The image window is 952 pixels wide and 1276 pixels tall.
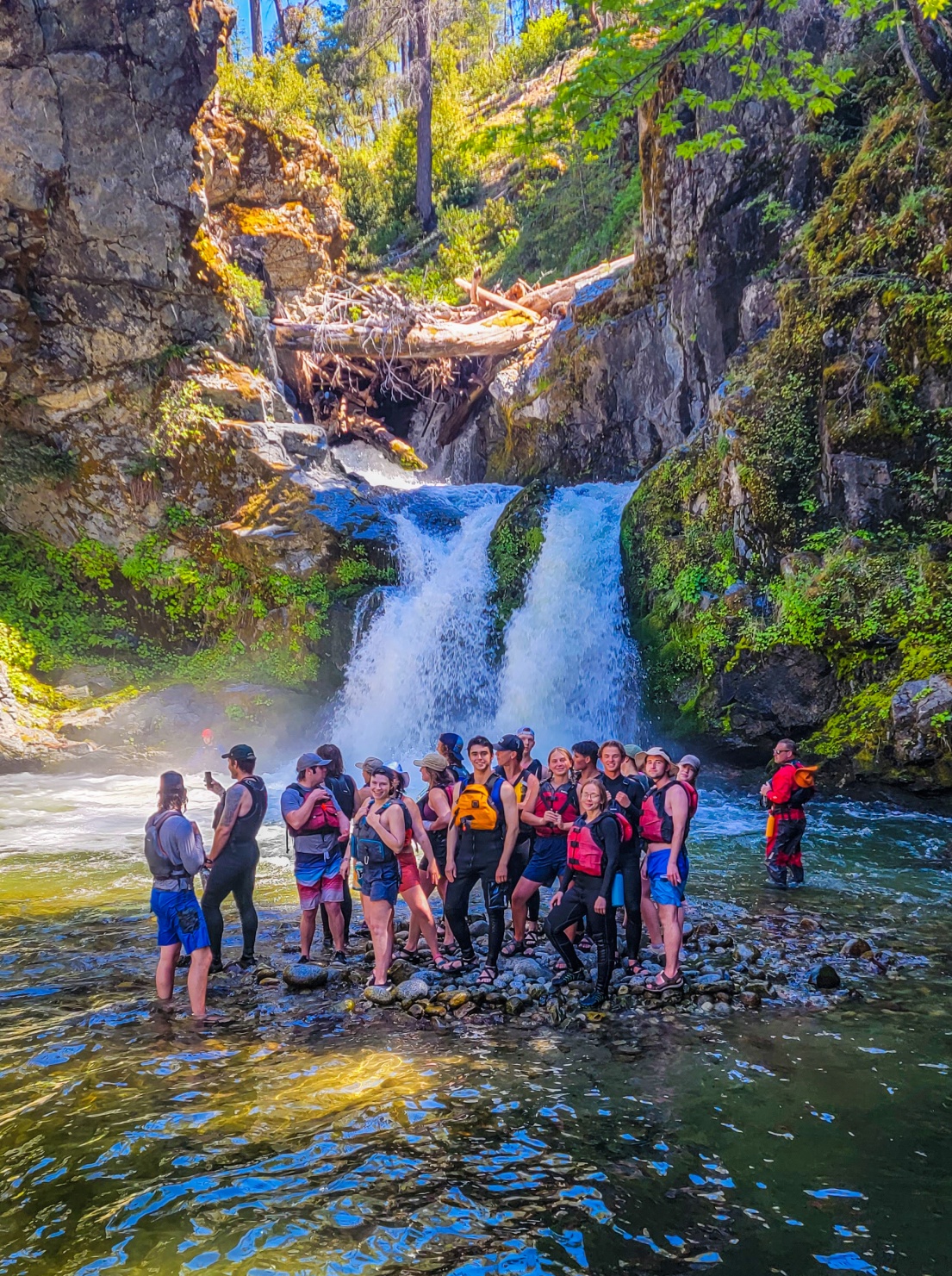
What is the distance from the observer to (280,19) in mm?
36438

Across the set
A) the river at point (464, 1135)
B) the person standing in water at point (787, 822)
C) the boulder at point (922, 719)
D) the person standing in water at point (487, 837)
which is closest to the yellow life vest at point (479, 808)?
the person standing in water at point (487, 837)

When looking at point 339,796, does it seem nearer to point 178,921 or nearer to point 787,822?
point 178,921

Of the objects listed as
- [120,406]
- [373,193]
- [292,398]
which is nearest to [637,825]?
[120,406]

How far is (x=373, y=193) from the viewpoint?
35.9 m

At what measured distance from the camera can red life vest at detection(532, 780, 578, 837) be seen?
6.92 meters

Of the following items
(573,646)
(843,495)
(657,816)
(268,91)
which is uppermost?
(268,91)

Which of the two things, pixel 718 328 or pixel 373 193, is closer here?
pixel 718 328

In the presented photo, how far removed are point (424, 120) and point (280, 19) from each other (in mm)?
9297

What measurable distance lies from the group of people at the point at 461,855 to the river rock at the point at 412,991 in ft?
0.87

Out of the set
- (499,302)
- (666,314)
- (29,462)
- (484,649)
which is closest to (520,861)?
(484,649)

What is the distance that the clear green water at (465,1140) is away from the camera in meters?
3.49

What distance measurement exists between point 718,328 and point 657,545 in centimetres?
511

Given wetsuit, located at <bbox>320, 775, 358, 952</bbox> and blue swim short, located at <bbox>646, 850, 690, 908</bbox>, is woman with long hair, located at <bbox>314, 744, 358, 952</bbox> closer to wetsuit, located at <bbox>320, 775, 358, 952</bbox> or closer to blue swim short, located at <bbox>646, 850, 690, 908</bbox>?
wetsuit, located at <bbox>320, 775, 358, 952</bbox>

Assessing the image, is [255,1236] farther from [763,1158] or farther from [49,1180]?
[763,1158]
